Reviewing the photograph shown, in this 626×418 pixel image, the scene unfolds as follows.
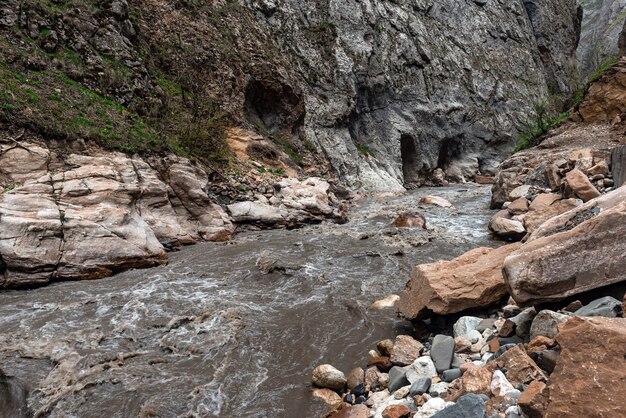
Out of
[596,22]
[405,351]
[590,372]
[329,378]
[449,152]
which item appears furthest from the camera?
[596,22]

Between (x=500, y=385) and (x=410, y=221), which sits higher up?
(x=500, y=385)

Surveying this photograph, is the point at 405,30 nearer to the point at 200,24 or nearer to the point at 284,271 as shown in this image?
the point at 200,24

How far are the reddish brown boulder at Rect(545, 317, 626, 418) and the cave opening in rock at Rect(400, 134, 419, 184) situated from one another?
116 feet

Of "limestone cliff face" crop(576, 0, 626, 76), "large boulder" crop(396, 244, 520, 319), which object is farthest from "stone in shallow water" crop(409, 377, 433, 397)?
"limestone cliff face" crop(576, 0, 626, 76)

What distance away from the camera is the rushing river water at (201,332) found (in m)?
4.41

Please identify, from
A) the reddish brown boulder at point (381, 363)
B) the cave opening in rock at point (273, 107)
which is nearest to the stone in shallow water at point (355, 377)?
the reddish brown boulder at point (381, 363)

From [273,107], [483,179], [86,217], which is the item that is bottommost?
[86,217]

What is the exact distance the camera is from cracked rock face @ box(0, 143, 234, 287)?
798 centimetres

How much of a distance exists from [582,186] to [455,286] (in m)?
6.94

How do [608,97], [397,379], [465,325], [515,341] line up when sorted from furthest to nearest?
→ 1. [608,97]
2. [465,325]
3. [397,379]
4. [515,341]

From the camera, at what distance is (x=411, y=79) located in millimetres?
38812

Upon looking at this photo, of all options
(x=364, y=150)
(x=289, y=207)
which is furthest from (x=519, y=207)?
Result: (x=364, y=150)

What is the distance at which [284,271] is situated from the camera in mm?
8781

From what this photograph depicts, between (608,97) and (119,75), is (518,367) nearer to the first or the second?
(119,75)
